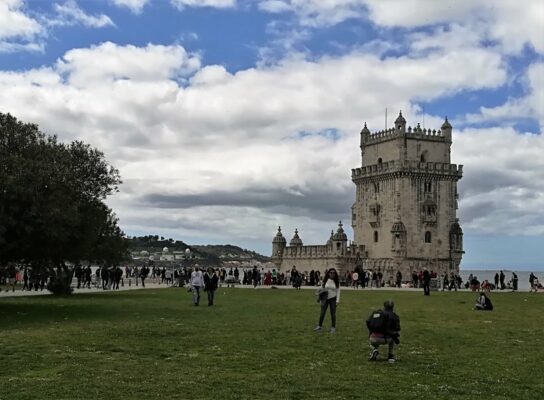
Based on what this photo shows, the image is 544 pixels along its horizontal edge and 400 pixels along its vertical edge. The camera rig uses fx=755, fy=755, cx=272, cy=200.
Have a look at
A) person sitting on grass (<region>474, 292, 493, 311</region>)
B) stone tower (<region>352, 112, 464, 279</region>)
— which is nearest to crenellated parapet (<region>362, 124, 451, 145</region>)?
stone tower (<region>352, 112, 464, 279</region>)

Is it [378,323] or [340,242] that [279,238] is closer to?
[340,242]

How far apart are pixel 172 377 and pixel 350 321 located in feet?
42.7

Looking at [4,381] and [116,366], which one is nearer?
[4,381]

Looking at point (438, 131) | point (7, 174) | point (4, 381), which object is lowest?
point (4, 381)

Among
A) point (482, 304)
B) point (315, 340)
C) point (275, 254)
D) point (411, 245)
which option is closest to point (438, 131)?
point (411, 245)

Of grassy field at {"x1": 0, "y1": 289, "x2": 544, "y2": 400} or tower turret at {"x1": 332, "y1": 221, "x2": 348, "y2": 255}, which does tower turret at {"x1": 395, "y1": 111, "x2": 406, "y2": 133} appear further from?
grassy field at {"x1": 0, "y1": 289, "x2": 544, "y2": 400}

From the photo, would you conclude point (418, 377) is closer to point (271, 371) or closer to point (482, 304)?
point (271, 371)

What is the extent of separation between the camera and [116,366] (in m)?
15.3

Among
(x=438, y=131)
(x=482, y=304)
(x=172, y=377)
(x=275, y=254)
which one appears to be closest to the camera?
(x=172, y=377)

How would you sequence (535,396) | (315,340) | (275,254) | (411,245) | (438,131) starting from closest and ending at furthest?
1. (535,396)
2. (315,340)
3. (411,245)
4. (438,131)
5. (275,254)

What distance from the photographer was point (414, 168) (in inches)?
3236

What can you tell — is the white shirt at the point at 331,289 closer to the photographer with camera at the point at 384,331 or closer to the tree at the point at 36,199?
the photographer with camera at the point at 384,331

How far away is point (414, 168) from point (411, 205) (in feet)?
13.3

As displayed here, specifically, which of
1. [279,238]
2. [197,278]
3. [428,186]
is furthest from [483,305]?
[279,238]
